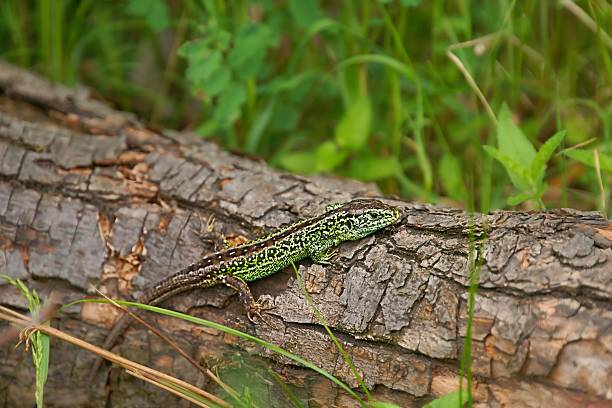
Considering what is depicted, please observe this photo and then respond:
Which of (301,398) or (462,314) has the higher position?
(462,314)

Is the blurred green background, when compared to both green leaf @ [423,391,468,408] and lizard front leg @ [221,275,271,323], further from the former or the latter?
green leaf @ [423,391,468,408]

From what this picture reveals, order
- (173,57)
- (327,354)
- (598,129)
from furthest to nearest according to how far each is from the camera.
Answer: (173,57) → (598,129) → (327,354)

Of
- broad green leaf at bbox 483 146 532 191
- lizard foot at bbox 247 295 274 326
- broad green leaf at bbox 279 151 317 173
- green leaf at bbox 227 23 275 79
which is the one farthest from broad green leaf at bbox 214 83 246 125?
broad green leaf at bbox 483 146 532 191

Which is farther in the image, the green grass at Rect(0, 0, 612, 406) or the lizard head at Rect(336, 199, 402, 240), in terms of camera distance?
the green grass at Rect(0, 0, 612, 406)

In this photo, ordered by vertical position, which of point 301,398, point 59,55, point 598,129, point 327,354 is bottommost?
point 301,398

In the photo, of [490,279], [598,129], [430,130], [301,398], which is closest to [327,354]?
[301,398]

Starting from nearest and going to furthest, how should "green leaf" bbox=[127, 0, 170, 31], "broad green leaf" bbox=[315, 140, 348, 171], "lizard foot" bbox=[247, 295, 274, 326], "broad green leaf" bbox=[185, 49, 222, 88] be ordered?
"lizard foot" bbox=[247, 295, 274, 326]
"broad green leaf" bbox=[185, 49, 222, 88]
"broad green leaf" bbox=[315, 140, 348, 171]
"green leaf" bbox=[127, 0, 170, 31]

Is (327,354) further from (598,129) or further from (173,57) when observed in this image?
(173,57)

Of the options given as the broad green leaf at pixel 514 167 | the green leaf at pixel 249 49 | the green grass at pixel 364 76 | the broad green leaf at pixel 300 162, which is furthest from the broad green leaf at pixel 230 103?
the broad green leaf at pixel 514 167
